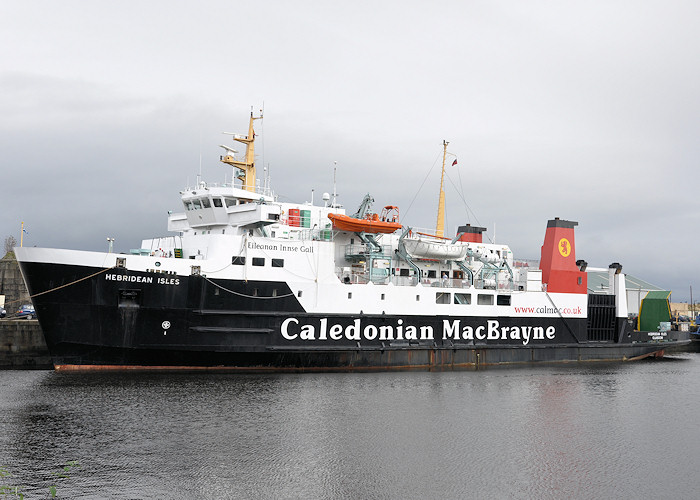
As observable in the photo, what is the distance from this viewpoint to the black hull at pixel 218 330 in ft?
69.7

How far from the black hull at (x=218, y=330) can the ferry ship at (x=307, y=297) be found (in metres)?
0.04

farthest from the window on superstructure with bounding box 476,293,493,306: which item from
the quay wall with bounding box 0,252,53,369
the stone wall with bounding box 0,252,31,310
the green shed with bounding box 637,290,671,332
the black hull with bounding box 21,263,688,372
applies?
the stone wall with bounding box 0,252,31,310

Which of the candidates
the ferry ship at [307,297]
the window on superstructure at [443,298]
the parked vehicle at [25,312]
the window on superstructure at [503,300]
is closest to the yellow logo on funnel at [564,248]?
the ferry ship at [307,297]

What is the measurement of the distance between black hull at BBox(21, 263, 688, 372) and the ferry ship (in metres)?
0.04

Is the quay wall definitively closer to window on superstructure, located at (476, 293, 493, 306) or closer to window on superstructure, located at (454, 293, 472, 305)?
window on superstructure, located at (454, 293, 472, 305)

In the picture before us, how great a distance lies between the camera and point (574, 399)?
21594 mm

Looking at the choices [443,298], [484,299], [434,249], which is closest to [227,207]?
[434,249]

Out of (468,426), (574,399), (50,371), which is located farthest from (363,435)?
(50,371)

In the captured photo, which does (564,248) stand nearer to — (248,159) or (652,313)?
(652,313)

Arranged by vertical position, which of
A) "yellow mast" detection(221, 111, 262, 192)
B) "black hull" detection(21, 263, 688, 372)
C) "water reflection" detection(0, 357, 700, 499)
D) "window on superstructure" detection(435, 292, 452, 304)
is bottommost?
"water reflection" detection(0, 357, 700, 499)

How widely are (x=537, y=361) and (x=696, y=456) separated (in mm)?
14922

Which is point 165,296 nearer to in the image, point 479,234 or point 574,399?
point 574,399

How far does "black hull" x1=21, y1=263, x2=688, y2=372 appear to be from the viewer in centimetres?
2125

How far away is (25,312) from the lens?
32.3 metres
